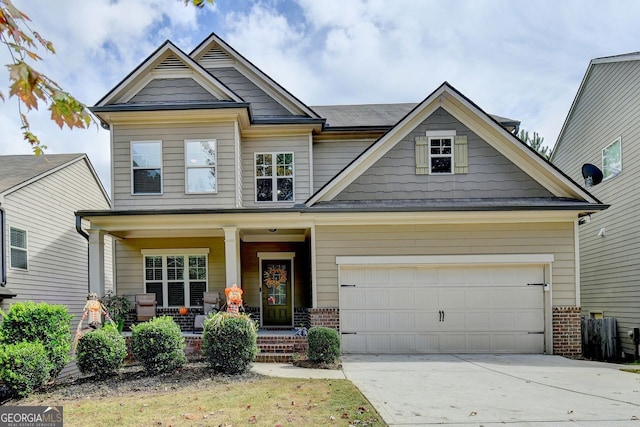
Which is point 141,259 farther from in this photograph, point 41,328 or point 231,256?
point 41,328

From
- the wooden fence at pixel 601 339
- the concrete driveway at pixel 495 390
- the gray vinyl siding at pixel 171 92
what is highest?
the gray vinyl siding at pixel 171 92

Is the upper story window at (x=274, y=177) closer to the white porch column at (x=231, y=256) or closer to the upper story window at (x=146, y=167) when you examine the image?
the white porch column at (x=231, y=256)

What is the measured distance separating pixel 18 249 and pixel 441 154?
11.3 meters

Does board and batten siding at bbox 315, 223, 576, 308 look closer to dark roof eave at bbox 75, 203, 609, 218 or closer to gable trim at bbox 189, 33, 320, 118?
dark roof eave at bbox 75, 203, 609, 218

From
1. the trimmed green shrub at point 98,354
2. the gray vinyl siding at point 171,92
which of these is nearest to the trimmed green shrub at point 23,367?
the trimmed green shrub at point 98,354

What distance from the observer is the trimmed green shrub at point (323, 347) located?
945 cm

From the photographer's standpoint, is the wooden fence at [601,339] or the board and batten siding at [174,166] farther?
the wooden fence at [601,339]

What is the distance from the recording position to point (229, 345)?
8320 millimetres

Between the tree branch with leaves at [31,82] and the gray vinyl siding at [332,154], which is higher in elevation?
the gray vinyl siding at [332,154]

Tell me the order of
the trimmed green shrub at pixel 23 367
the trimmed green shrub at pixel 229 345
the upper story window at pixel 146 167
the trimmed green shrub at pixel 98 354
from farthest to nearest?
1. the upper story window at pixel 146 167
2. the trimmed green shrub at pixel 229 345
3. the trimmed green shrub at pixel 98 354
4. the trimmed green shrub at pixel 23 367

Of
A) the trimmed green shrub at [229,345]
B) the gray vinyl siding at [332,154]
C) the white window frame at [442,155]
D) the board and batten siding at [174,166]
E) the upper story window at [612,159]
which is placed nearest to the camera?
the trimmed green shrub at [229,345]

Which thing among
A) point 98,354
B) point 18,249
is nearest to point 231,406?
point 98,354

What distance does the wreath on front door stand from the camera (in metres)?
14.5

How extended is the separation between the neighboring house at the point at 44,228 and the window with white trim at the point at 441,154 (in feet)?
29.2
